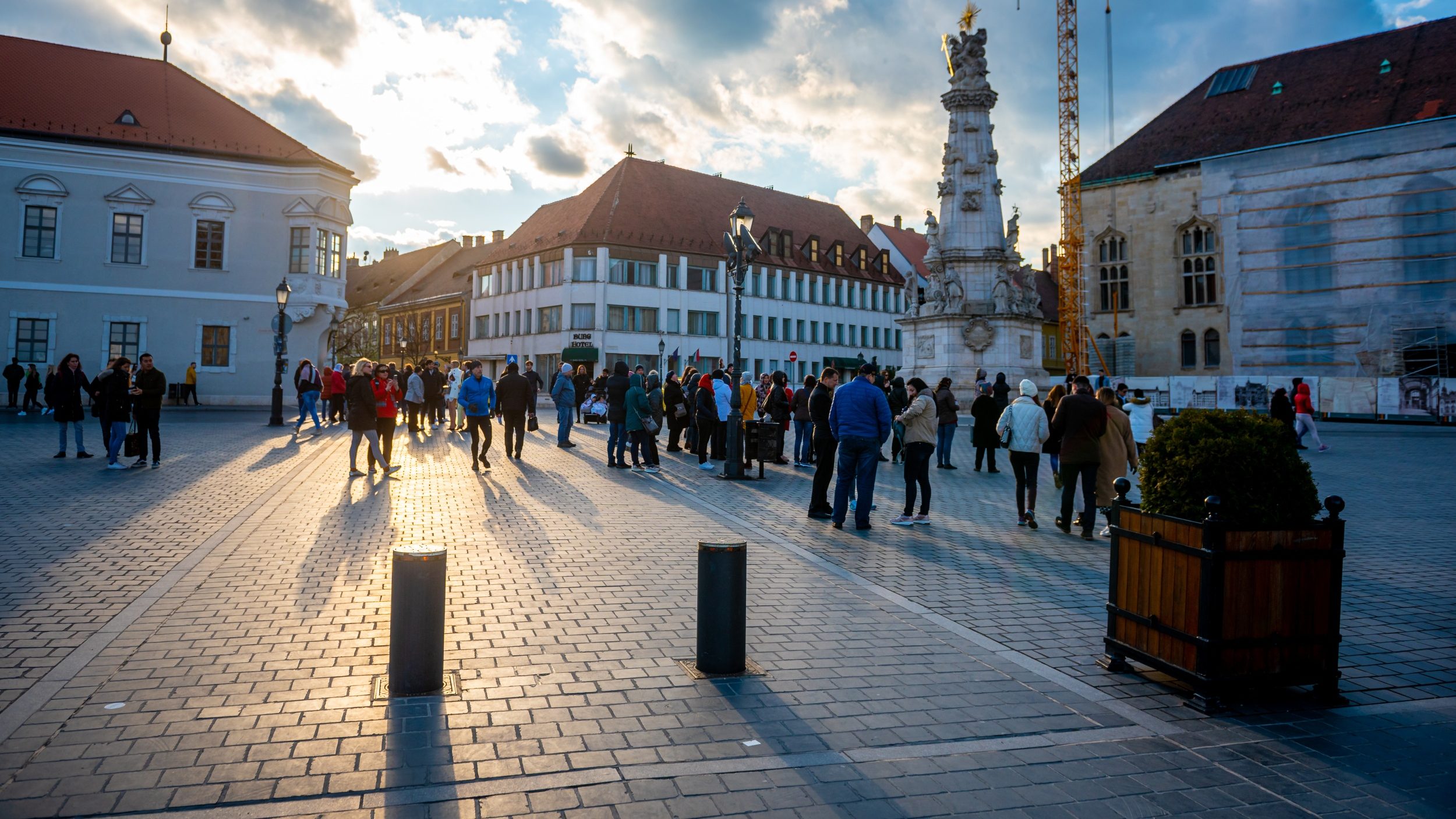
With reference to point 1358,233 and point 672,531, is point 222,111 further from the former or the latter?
point 1358,233

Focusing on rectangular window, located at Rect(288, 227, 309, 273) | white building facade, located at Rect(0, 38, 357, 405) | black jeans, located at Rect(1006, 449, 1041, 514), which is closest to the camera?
black jeans, located at Rect(1006, 449, 1041, 514)

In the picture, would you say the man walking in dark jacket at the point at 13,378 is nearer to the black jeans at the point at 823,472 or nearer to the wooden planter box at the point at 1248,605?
the black jeans at the point at 823,472

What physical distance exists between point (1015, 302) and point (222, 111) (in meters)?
34.2

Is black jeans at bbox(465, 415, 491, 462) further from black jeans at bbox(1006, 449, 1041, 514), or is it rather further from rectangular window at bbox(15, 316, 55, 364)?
rectangular window at bbox(15, 316, 55, 364)

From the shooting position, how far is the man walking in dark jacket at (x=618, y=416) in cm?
1775

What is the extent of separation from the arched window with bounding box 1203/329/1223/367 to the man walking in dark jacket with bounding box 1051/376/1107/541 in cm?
4607

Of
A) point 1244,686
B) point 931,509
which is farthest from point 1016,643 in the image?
point 931,509

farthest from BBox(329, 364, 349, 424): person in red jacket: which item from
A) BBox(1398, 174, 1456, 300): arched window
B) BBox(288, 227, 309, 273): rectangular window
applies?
BBox(1398, 174, 1456, 300): arched window

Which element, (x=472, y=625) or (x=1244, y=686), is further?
(x=472, y=625)

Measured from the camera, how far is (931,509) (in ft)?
42.2

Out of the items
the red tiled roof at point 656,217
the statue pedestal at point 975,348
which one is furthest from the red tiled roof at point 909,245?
the statue pedestal at point 975,348

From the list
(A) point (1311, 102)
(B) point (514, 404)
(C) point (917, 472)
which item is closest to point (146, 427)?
(B) point (514, 404)

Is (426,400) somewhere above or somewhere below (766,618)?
above

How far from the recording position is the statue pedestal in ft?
104
